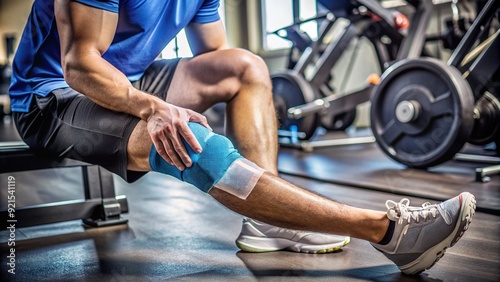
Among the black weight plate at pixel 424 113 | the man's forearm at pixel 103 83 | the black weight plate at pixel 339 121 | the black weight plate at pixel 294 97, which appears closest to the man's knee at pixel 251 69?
the man's forearm at pixel 103 83

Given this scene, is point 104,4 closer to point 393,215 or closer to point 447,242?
point 393,215

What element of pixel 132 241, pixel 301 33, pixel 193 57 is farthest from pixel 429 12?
pixel 132 241

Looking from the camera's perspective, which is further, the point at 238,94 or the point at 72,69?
the point at 238,94

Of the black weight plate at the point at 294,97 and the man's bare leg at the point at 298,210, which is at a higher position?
the man's bare leg at the point at 298,210

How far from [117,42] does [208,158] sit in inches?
18.4

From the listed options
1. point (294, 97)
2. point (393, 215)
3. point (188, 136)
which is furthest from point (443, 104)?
point (188, 136)

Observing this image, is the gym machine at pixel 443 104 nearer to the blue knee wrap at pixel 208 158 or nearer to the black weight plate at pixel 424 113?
the black weight plate at pixel 424 113

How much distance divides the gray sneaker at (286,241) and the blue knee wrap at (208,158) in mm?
331

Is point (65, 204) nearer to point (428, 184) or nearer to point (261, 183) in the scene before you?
point (261, 183)

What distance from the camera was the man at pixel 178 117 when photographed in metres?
0.98

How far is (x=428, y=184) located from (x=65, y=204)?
139 cm

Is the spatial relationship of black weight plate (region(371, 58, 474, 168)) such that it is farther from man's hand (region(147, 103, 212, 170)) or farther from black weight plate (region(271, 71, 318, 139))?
man's hand (region(147, 103, 212, 170))

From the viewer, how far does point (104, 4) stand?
1.09 metres

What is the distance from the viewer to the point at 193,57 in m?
1.43
